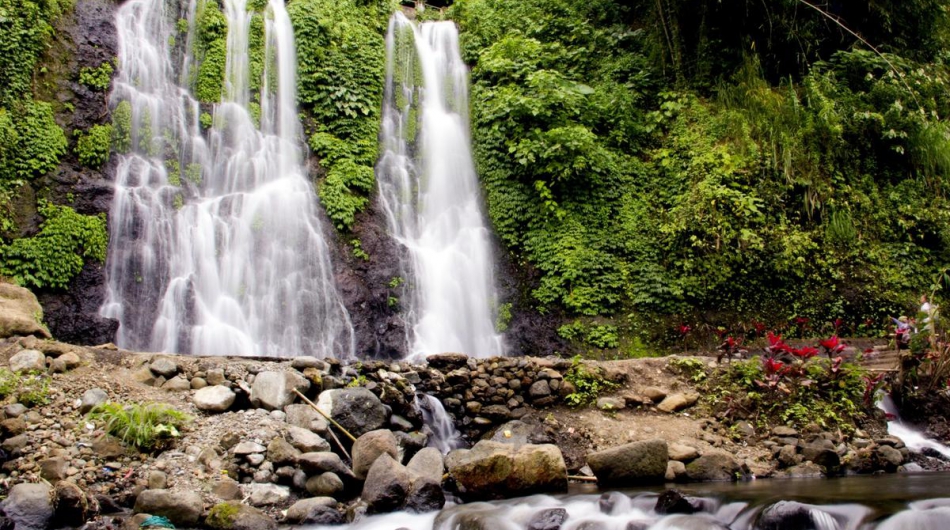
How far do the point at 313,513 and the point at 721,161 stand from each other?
1070 centimetres

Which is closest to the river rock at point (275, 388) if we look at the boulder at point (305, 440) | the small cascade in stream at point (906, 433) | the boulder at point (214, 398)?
the boulder at point (214, 398)

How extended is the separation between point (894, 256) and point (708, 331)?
4290 millimetres

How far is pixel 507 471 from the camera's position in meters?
6.24

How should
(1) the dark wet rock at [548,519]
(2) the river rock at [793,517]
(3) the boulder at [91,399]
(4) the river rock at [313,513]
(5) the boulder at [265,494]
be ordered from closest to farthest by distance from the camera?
(2) the river rock at [793,517], (1) the dark wet rock at [548,519], (4) the river rock at [313,513], (5) the boulder at [265,494], (3) the boulder at [91,399]

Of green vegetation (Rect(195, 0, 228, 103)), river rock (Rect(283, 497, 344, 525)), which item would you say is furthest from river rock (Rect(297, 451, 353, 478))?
green vegetation (Rect(195, 0, 228, 103))

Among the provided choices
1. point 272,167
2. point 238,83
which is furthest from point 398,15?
point 272,167

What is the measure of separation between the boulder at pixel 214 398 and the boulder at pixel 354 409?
0.97 metres

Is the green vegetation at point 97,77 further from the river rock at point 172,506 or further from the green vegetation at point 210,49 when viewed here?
the river rock at point 172,506

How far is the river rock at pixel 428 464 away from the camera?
651cm

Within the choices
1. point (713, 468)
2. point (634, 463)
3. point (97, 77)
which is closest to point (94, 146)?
point (97, 77)

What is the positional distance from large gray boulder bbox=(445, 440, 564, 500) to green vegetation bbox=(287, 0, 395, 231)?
23.7ft

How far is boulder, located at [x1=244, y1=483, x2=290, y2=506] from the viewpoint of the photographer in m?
5.78

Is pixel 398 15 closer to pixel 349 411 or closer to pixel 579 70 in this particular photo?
pixel 579 70

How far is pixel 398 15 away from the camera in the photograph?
16.2m
